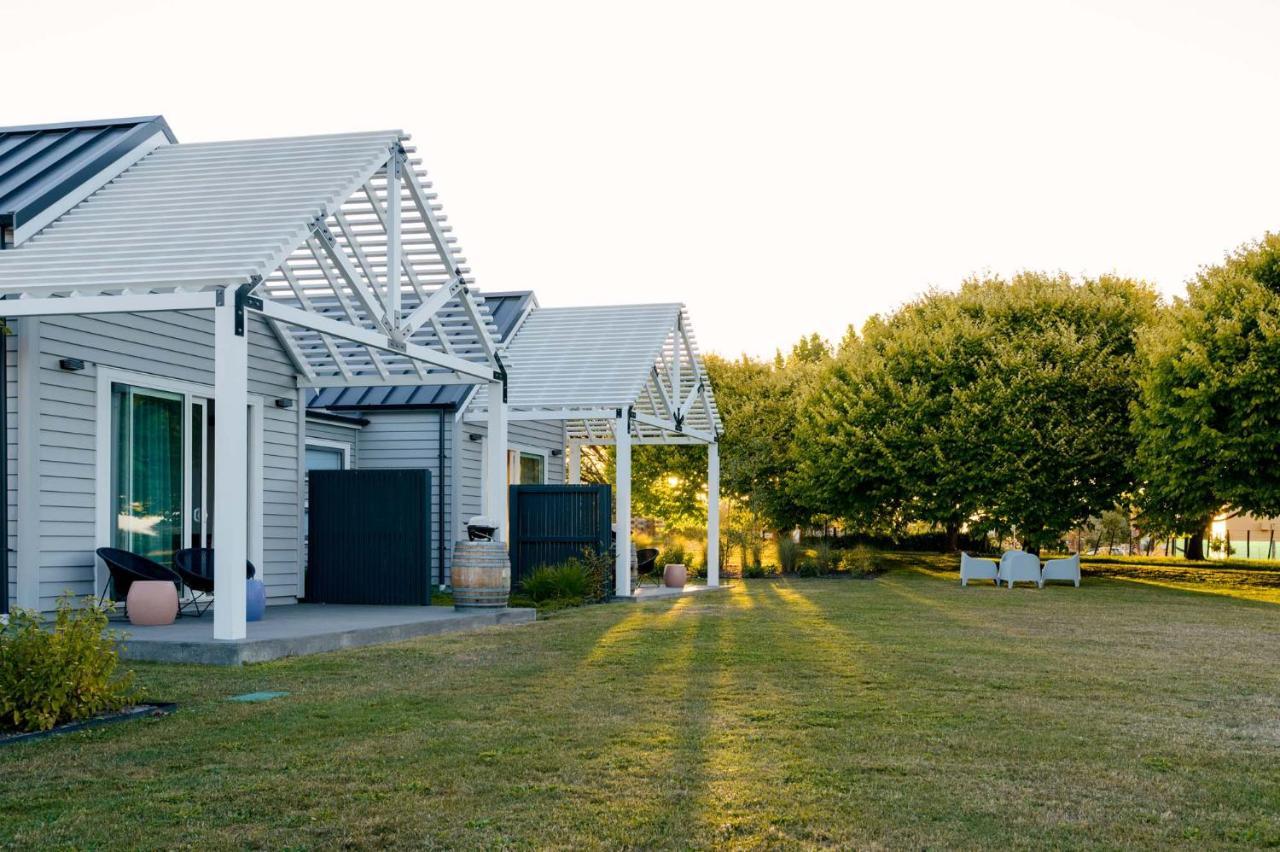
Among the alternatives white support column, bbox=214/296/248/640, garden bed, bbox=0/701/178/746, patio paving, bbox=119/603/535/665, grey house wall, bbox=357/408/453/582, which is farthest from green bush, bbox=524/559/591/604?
garden bed, bbox=0/701/178/746

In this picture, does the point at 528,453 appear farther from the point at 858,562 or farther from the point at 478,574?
the point at 858,562

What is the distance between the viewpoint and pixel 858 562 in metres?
29.4

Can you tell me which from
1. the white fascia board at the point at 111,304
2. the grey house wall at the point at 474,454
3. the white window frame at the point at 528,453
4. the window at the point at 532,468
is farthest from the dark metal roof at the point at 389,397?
the white fascia board at the point at 111,304

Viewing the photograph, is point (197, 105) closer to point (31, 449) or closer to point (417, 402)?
point (31, 449)

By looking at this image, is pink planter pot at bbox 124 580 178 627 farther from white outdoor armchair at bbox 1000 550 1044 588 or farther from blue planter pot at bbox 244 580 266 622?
white outdoor armchair at bbox 1000 550 1044 588

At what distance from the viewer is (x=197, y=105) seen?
43.3ft

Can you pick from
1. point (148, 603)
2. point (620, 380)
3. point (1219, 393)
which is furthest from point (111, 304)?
point (1219, 393)

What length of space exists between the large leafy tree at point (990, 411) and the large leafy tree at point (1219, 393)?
2567 millimetres

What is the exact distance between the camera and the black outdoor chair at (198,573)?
39.6 ft

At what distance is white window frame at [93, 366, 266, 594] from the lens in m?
12.1

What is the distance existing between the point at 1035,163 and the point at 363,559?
9960 millimetres

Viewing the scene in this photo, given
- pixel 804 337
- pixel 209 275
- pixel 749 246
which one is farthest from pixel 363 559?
pixel 804 337

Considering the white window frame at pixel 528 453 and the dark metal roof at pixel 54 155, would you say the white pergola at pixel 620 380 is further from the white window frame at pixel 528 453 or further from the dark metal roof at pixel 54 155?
the dark metal roof at pixel 54 155

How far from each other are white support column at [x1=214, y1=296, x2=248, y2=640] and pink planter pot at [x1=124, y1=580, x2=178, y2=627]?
200 cm
